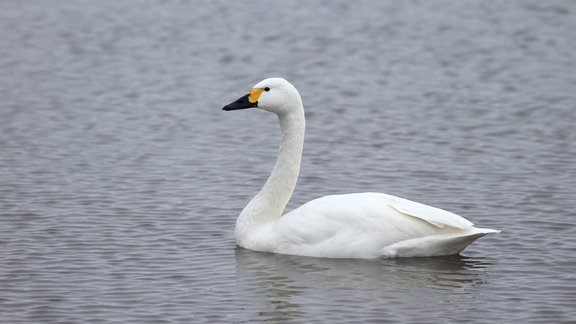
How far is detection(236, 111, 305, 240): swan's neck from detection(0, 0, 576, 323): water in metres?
0.32

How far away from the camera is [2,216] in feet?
39.5

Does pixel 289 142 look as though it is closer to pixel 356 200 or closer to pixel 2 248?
pixel 356 200

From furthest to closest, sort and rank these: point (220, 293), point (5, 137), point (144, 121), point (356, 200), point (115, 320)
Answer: point (144, 121)
point (5, 137)
point (356, 200)
point (220, 293)
point (115, 320)

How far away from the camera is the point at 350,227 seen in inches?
416

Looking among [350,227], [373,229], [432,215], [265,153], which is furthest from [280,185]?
[265,153]

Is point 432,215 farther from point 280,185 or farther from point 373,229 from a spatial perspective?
point 280,185

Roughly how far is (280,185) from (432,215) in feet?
5.35

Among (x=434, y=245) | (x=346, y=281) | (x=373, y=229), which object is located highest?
(x=373, y=229)

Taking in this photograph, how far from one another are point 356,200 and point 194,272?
5.11 ft

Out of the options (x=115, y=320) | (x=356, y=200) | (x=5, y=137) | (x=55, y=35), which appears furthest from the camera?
(x=55, y=35)

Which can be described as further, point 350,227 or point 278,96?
point 278,96

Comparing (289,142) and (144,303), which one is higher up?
(289,142)

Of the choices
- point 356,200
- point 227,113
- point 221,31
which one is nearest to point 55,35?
point 221,31

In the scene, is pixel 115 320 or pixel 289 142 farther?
pixel 289 142
